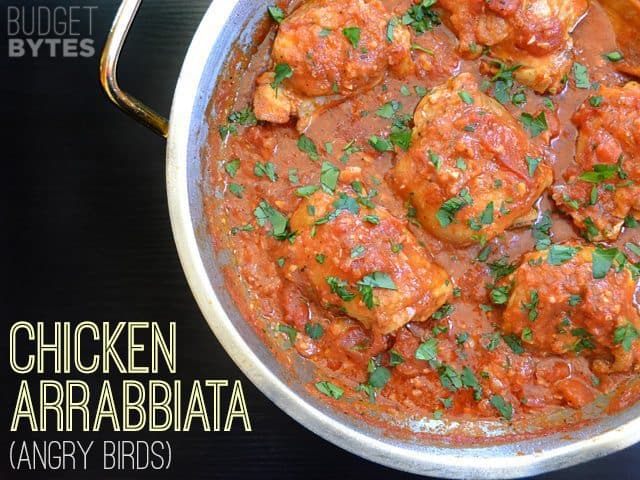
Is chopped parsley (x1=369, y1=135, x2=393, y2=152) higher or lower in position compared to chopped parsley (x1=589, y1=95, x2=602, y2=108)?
lower

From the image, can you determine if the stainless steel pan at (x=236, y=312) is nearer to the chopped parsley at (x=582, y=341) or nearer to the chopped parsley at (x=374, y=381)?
the chopped parsley at (x=374, y=381)

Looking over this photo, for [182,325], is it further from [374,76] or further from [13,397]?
[374,76]

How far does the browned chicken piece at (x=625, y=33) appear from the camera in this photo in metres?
2.61

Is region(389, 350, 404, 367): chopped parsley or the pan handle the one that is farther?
region(389, 350, 404, 367): chopped parsley

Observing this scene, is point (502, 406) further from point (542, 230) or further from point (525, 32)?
point (525, 32)

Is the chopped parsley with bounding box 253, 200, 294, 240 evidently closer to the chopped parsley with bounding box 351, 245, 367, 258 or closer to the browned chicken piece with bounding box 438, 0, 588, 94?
the chopped parsley with bounding box 351, 245, 367, 258

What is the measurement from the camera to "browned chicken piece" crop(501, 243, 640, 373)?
2479mm

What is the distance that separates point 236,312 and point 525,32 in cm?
165

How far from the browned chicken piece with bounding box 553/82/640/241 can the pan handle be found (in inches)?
65.8

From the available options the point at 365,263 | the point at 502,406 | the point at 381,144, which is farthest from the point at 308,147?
the point at 502,406

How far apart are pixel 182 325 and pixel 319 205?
1.07m

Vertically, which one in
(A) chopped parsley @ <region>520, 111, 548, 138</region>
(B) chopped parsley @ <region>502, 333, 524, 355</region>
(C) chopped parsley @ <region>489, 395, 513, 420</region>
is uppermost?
(A) chopped parsley @ <region>520, 111, 548, 138</region>

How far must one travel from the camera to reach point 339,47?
2535 millimetres

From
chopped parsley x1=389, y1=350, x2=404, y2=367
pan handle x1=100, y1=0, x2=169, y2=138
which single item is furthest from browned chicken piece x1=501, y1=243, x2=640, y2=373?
pan handle x1=100, y1=0, x2=169, y2=138
